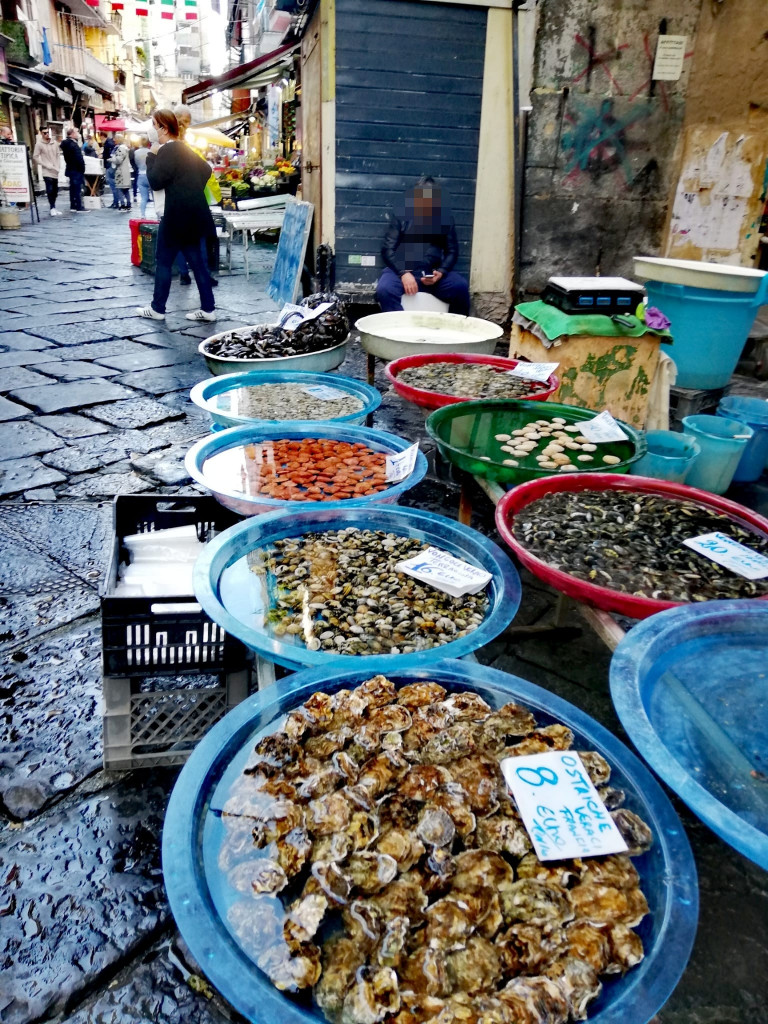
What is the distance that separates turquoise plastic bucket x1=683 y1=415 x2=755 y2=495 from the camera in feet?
11.7

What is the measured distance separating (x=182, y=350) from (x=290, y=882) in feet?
18.8

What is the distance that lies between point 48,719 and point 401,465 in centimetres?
136

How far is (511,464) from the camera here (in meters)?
2.24

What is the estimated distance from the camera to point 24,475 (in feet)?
12.1

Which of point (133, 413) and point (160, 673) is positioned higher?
point (160, 673)

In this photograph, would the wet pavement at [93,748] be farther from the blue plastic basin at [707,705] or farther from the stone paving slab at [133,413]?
the blue plastic basin at [707,705]

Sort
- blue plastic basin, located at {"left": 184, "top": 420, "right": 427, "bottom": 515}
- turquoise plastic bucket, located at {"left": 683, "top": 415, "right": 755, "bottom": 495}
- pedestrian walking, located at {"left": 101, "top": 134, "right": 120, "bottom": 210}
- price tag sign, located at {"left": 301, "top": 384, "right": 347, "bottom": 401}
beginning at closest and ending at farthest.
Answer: blue plastic basin, located at {"left": 184, "top": 420, "right": 427, "bottom": 515} → price tag sign, located at {"left": 301, "top": 384, "right": 347, "bottom": 401} → turquoise plastic bucket, located at {"left": 683, "top": 415, "right": 755, "bottom": 495} → pedestrian walking, located at {"left": 101, "top": 134, "right": 120, "bottom": 210}

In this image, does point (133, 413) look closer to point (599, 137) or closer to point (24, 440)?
point (24, 440)

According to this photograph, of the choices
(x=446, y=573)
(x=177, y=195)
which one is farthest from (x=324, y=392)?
(x=177, y=195)

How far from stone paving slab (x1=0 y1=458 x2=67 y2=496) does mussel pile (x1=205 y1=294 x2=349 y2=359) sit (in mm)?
1102

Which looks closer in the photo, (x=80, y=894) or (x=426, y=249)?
(x=80, y=894)

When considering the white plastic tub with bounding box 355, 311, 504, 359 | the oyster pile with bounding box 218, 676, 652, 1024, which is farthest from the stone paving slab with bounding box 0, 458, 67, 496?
the oyster pile with bounding box 218, 676, 652, 1024

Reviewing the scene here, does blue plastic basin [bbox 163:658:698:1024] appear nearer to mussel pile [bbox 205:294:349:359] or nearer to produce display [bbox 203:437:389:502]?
produce display [bbox 203:437:389:502]

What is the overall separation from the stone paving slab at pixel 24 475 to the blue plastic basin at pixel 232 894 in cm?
278
